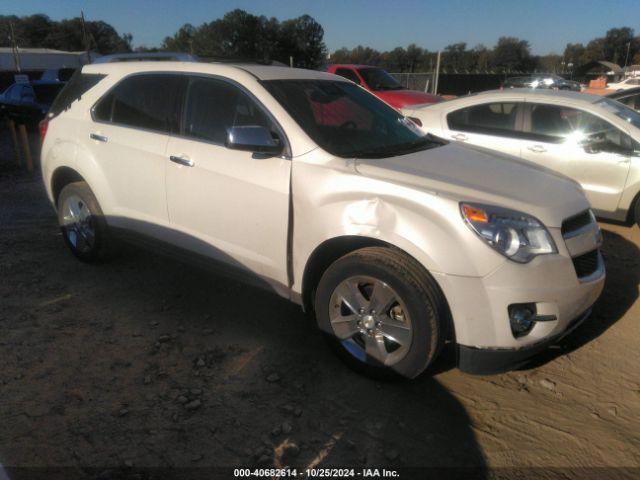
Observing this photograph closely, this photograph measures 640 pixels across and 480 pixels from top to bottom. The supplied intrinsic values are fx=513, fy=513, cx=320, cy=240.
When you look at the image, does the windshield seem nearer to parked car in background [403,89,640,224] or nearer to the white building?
parked car in background [403,89,640,224]

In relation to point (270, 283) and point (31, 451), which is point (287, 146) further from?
point (31, 451)

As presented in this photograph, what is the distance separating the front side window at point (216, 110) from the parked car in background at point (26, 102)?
12049mm

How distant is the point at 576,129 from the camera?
5738mm

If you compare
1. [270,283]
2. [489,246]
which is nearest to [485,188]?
[489,246]

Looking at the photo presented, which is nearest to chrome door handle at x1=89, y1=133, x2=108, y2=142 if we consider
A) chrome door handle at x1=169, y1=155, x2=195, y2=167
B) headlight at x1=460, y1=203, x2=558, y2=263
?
chrome door handle at x1=169, y1=155, x2=195, y2=167

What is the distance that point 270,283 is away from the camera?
3387 millimetres

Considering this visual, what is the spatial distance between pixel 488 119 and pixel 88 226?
4.66 metres

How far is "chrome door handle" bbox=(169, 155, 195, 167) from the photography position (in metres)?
3.57

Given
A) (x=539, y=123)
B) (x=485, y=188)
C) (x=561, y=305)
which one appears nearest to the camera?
(x=561, y=305)

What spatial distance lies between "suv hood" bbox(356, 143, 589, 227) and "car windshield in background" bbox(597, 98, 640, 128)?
2.82 metres

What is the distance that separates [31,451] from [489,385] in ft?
8.18

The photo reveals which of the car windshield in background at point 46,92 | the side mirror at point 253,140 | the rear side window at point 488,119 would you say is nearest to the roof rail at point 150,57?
the side mirror at point 253,140

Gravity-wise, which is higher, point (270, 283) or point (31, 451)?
point (270, 283)

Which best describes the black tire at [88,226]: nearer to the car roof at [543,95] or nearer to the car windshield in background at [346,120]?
the car windshield in background at [346,120]
